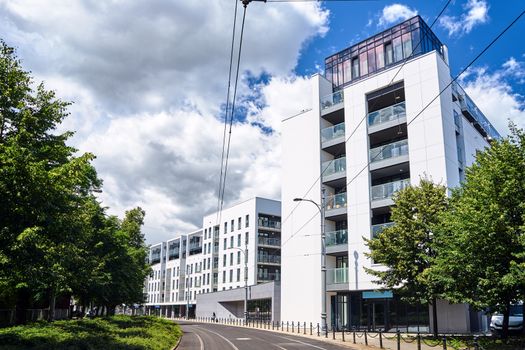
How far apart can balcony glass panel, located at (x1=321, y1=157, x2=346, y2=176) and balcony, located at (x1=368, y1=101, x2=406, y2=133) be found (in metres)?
3.58

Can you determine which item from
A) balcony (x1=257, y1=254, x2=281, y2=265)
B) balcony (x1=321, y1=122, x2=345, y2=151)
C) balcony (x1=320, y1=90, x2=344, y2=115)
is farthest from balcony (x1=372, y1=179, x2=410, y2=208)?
balcony (x1=257, y1=254, x2=281, y2=265)

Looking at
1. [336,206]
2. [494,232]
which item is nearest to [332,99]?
[336,206]

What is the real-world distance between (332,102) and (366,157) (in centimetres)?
725

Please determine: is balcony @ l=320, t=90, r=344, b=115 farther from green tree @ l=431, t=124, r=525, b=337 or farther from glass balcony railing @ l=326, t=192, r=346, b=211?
green tree @ l=431, t=124, r=525, b=337

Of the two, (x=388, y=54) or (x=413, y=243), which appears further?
(x=388, y=54)

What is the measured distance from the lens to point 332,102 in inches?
1596

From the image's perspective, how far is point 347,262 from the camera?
37.4 meters

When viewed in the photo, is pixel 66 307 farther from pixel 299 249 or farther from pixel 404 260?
pixel 404 260

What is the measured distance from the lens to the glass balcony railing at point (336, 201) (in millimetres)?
37281

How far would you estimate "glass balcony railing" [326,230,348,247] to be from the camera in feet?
118

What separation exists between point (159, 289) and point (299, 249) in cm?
7707

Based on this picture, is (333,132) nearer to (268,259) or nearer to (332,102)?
(332,102)

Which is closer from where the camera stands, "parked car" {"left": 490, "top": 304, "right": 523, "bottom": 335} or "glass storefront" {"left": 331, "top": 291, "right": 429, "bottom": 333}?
"parked car" {"left": 490, "top": 304, "right": 523, "bottom": 335}

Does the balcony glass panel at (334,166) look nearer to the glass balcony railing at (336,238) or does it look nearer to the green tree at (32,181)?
the glass balcony railing at (336,238)
